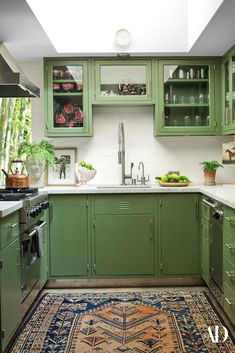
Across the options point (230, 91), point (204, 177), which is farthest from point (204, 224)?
point (230, 91)

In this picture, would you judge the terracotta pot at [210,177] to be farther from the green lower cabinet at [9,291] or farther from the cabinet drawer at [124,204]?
the green lower cabinet at [9,291]

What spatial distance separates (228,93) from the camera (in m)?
4.32

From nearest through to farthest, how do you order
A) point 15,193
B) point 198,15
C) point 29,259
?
point 29,259 < point 15,193 < point 198,15

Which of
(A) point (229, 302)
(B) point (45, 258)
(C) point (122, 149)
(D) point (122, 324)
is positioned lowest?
(D) point (122, 324)

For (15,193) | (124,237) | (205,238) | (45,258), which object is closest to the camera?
(15,193)

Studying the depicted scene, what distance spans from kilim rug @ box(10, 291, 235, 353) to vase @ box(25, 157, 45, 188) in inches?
42.5

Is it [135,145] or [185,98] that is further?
[135,145]

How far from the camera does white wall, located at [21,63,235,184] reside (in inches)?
188

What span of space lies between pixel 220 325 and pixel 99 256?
1350mm

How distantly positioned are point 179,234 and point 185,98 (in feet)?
4.50

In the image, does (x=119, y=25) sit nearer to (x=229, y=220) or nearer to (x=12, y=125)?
(x=12, y=125)

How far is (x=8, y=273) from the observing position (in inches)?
109

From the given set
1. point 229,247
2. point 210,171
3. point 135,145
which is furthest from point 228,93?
point 229,247

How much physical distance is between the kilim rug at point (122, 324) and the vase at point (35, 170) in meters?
1.08
